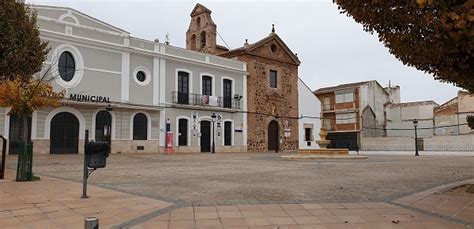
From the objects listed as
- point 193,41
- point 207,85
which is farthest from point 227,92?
point 193,41

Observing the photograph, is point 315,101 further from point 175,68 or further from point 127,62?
point 127,62

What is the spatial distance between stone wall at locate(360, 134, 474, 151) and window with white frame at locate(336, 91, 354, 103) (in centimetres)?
472

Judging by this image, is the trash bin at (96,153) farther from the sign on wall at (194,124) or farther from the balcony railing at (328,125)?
the balcony railing at (328,125)

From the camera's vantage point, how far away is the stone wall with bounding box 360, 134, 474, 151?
106 feet

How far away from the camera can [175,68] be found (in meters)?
25.7

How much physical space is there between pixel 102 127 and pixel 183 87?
634cm

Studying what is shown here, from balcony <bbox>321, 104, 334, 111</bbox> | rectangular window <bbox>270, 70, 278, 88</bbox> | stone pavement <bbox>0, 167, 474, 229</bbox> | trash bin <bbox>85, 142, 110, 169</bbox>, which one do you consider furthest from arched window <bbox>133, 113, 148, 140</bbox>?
balcony <bbox>321, 104, 334, 111</bbox>

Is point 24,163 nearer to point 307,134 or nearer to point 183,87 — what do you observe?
point 183,87

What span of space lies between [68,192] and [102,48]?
1740 centimetres

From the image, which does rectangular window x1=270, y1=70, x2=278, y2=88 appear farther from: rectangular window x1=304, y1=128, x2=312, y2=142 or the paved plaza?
the paved plaza

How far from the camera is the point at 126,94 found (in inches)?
909

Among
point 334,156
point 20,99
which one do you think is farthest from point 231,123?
point 20,99

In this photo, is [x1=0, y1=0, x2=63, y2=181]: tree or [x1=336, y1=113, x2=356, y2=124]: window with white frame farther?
[x1=336, y1=113, x2=356, y2=124]: window with white frame

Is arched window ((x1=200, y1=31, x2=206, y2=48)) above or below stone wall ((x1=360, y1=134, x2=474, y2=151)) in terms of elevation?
above
